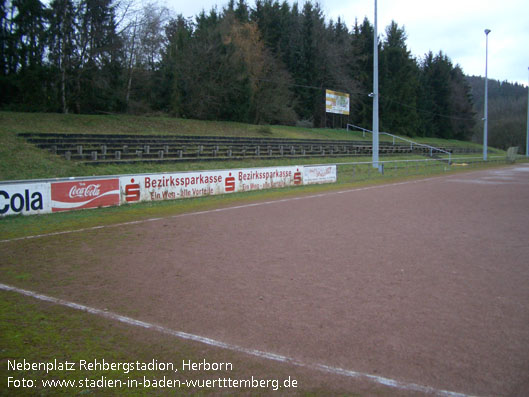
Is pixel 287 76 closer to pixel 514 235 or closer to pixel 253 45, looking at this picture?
pixel 253 45

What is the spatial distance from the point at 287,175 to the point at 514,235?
45.4ft

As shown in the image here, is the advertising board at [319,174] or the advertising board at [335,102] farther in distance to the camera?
the advertising board at [335,102]

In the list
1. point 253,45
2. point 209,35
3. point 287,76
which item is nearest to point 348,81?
point 287,76

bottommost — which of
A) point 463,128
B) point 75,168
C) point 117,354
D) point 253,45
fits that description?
point 117,354

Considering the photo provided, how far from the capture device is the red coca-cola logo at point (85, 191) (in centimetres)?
1442

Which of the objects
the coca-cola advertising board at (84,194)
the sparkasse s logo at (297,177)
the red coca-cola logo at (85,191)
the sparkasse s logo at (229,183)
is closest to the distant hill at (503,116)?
the sparkasse s logo at (297,177)

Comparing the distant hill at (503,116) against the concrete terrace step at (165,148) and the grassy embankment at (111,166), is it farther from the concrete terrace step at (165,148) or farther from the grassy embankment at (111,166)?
the concrete terrace step at (165,148)

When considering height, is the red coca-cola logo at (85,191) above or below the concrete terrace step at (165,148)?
below

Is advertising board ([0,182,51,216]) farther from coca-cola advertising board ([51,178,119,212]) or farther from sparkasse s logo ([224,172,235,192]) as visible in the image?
sparkasse s logo ([224,172,235,192])

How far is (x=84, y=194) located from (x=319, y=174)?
1409cm

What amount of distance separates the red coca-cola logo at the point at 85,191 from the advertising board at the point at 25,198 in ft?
2.85

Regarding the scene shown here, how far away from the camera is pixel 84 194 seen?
48.3ft

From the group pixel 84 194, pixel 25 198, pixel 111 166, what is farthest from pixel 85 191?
pixel 111 166

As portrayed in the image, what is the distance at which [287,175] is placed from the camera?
23.2 meters
